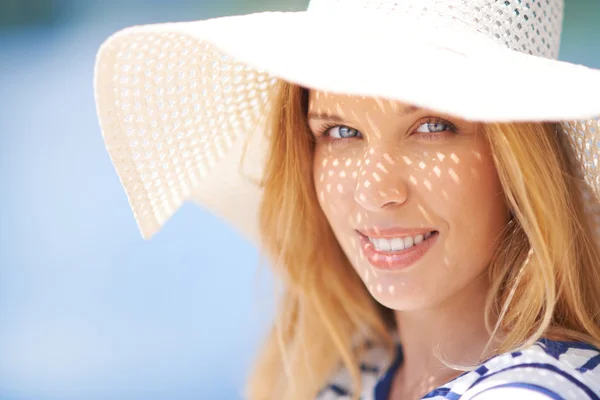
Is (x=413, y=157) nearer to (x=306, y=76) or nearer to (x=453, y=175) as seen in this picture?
(x=453, y=175)

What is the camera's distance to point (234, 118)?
59.0 inches

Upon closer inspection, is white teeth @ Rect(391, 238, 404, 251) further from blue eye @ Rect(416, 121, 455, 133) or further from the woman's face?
blue eye @ Rect(416, 121, 455, 133)

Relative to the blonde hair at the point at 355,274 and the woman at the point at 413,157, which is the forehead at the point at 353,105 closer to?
the woman at the point at 413,157

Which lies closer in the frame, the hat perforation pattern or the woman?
the woman

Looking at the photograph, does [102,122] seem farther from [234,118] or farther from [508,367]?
[508,367]

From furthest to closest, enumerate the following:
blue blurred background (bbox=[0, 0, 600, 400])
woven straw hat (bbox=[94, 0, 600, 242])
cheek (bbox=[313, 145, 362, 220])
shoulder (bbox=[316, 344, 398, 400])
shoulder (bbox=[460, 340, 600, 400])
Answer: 1. blue blurred background (bbox=[0, 0, 600, 400])
2. shoulder (bbox=[316, 344, 398, 400])
3. cheek (bbox=[313, 145, 362, 220])
4. shoulder (bbox=[460, 340, 600, 400])
5. woven straw hat (bbox=[94, 0, 600, 242])

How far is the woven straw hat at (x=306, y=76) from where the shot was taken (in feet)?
3.00

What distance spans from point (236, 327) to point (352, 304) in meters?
1.60

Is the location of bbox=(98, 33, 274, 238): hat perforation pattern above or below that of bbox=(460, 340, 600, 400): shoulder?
above

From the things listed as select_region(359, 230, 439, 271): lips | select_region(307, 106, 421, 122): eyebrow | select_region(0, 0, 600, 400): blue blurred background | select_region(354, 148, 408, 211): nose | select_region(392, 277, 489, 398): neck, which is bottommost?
select_region(0, 0, 600, 400): blue blurred background

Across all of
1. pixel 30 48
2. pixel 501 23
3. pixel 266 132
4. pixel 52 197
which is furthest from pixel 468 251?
pixel 30 48

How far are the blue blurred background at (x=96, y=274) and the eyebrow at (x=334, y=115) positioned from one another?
4.37ft

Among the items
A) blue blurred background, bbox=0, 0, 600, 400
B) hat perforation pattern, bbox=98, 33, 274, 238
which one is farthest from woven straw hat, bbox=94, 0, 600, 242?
blue blurred background, bbox=0, 0, 600, 400

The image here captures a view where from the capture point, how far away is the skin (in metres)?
1.19
